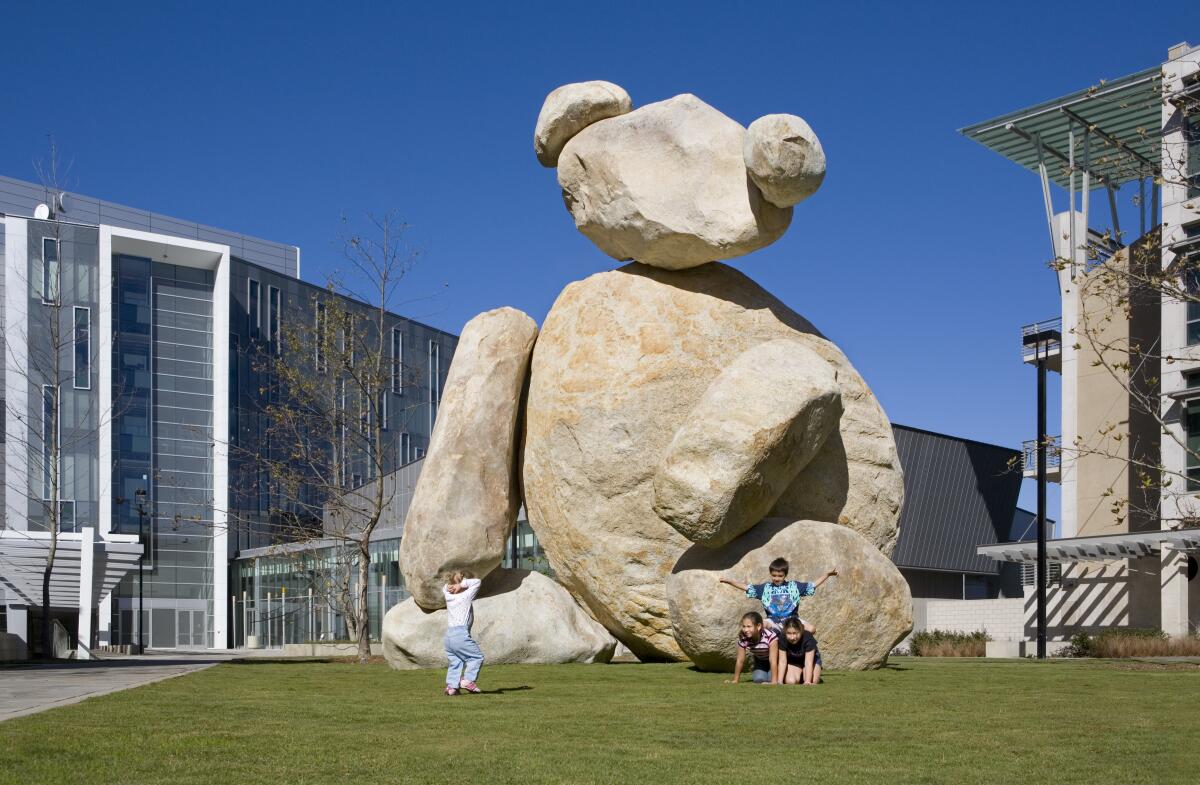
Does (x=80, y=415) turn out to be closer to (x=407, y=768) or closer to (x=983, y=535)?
(x=983, y=535)

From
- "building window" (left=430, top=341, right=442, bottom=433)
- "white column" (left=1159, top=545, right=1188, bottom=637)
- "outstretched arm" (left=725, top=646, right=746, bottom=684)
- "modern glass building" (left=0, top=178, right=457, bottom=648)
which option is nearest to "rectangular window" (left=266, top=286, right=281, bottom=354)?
"modern glass building" (left=0, top=178, right=457, bottom=648)

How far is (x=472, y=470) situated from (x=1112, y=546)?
28840 mm

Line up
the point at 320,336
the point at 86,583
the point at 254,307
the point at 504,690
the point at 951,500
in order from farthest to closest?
the point at 254,307, the point at 951,500, the point at 86,583, the point at 320,336, the point at 504,690

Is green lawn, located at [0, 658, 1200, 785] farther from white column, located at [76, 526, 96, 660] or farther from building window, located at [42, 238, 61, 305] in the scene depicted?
building window, located at [42, 238, 61, 305]

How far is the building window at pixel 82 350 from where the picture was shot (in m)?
58.7

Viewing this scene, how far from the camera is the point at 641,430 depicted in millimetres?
14305

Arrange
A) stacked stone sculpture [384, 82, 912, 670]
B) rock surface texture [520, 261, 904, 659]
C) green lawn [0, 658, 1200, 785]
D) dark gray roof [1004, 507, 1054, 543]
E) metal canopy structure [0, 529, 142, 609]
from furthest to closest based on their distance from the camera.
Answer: dark gray roof [1004, 507, 1054, 543] < metal canopy structure [0, 529, 142, 609] < rock surface texture [520, 261, 904, 659] < stacked stone sculpture [384, 82, 912, 670] < green lawn [0, 658, 1200, 785]

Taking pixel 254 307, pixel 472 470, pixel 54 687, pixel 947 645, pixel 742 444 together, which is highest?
pixel 254 307

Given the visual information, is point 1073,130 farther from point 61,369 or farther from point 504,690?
point 61,369

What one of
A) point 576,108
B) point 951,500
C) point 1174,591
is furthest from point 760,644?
point 951,500

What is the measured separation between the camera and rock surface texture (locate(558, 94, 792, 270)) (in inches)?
580

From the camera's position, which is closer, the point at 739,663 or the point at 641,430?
the point at 739,663

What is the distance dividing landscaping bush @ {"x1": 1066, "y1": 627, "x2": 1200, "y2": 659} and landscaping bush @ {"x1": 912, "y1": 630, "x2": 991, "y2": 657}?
257 centimetres

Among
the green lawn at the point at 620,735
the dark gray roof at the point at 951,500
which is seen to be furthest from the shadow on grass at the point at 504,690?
the dark gray roof at the point at 951,500
